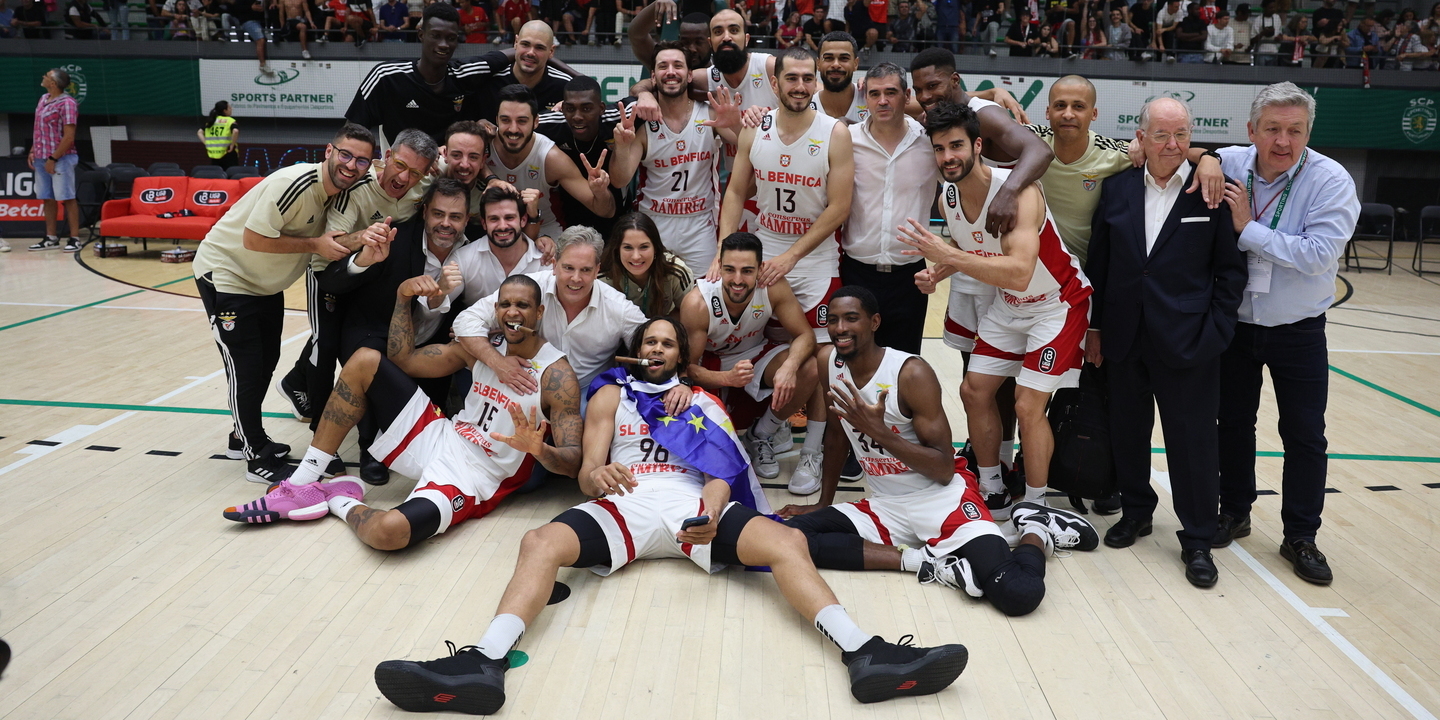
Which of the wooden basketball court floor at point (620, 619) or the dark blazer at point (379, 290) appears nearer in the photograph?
the wooden basketball court floor at point (620, 619)

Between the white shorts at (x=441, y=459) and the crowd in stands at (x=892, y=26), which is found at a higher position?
the crowd in stands at (x=892, y=26)

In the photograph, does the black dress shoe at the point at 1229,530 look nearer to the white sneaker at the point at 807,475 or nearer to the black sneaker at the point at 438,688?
the white sneaker at the point at 807,475

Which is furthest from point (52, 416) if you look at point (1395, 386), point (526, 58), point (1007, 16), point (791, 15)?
point (1007, 16)

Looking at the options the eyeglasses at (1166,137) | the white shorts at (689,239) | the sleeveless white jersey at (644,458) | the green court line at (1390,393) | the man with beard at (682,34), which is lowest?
the green court line at (1390,393)

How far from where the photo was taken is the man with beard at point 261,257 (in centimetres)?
514

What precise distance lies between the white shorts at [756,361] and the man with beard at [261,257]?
84.5 inches

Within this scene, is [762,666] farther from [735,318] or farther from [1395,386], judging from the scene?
[1395,386]

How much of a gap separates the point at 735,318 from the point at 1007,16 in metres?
16.4

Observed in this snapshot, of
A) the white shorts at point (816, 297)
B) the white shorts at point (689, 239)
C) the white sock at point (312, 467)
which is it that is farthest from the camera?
the white shorts at point (689, 239)

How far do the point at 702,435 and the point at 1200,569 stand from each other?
238cm

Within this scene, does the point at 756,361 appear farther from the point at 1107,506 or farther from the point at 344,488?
the point at 344,488

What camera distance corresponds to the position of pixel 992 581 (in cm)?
402

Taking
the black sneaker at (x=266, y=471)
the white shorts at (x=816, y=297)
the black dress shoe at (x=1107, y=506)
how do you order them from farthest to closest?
the white shorts at (x=816, y=297) < the black sneaker at (x=266, y=471) < the black dress shoe at (x=1107, y=506)

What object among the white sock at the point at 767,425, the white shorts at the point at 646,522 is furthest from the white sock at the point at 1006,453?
the white shorts at the point at 646,522
